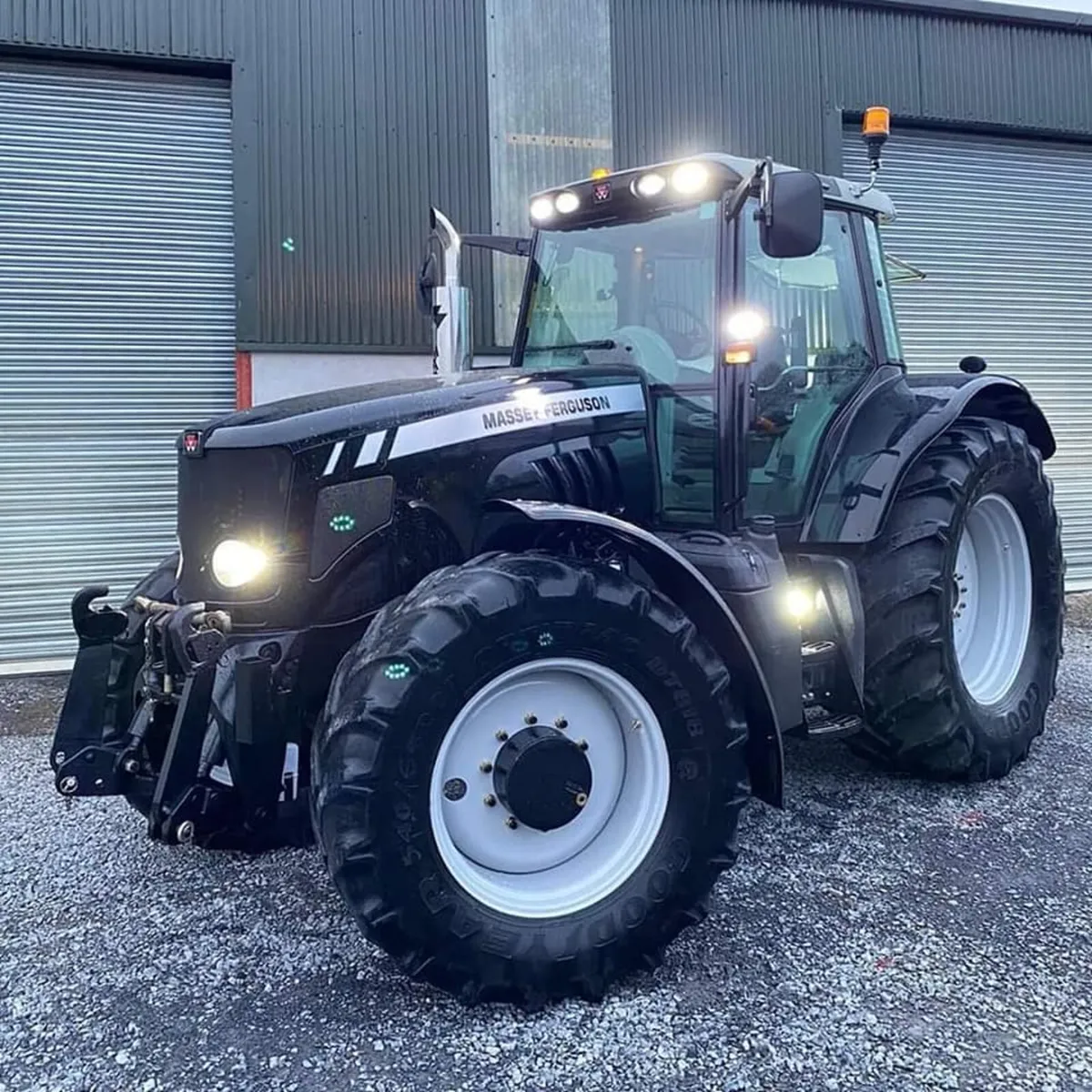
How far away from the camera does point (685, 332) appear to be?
11.8 ft

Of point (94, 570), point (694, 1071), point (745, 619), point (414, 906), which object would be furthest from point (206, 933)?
point (94, 570)

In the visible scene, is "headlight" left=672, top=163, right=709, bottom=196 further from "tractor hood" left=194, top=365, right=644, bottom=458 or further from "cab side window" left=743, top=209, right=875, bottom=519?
"tractor hood" left=194, top=365, right=644, bottom=458

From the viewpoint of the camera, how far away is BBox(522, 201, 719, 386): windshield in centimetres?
357

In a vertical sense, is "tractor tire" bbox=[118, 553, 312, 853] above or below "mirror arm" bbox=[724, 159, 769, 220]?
below

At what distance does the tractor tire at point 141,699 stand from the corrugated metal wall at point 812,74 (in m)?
5.26

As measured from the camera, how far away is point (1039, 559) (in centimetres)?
459

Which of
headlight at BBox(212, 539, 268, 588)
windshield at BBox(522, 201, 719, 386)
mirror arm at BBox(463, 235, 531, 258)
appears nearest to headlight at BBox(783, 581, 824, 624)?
windshield at BBox(522, 201, 719, 386)

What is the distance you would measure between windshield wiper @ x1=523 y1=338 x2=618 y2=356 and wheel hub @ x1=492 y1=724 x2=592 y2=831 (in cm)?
164

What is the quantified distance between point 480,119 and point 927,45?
13.0ft

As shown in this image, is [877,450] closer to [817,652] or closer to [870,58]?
[817,652]

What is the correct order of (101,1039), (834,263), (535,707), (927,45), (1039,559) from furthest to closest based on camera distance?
1. (927,45)
2. (1039,559)
3. (834,263)
4. (535,707)
5. (101,1039)

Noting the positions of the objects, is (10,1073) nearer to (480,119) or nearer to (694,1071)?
(694,1071)

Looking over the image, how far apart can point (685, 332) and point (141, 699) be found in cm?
224

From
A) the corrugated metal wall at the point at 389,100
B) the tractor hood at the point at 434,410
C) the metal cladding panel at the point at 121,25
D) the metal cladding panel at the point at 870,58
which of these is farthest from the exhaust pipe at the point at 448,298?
the metal cladding panel at the point at 870,58
